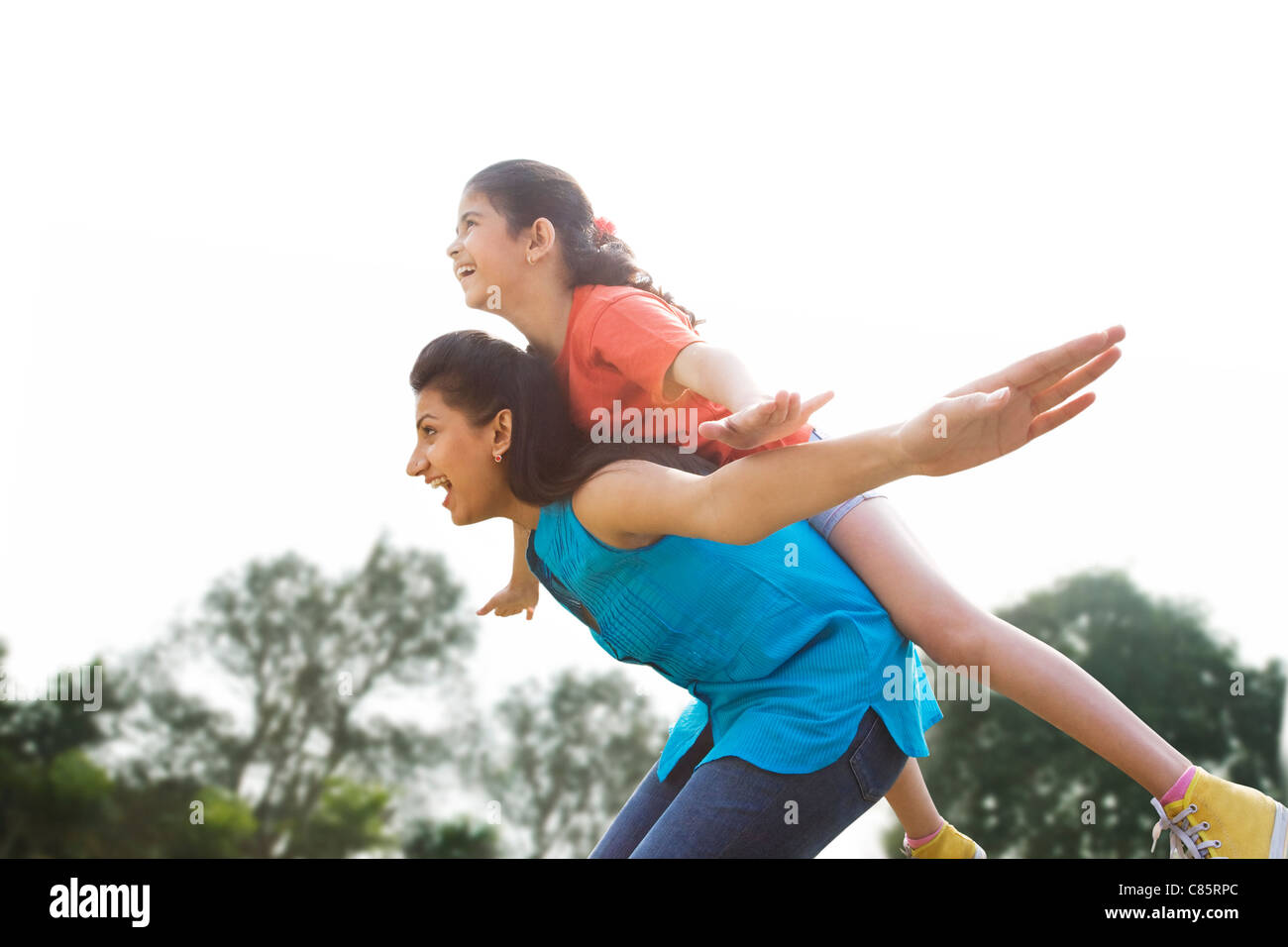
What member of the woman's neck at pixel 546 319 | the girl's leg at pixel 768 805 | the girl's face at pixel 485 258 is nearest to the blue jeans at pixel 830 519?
the girl's leg at pixel 768 805

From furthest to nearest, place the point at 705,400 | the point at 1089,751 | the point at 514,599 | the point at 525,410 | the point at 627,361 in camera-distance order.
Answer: the point at 1089,751 < the point at 514,599 < the point at 705,400 < the point at 627,361 < the point at 525,410

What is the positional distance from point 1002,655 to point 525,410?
1260mm

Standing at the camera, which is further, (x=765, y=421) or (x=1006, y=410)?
(x=765, y=421)

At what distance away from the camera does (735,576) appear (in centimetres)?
249

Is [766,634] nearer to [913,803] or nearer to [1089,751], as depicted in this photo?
[913,803]

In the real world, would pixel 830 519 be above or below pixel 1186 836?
above

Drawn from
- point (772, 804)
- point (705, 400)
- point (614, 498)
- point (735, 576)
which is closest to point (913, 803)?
point (772, 804)

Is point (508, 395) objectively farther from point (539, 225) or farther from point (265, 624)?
point (265, 624)

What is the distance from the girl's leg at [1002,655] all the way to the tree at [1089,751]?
17362 mm

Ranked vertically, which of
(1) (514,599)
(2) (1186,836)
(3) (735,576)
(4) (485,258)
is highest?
(4) (485,258)

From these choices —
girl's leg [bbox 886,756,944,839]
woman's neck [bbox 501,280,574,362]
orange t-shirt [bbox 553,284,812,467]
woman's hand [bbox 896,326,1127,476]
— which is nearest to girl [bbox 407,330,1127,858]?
woman's hand [bbox 896,326,1127,476]

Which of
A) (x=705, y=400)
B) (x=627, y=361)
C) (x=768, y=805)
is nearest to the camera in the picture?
(x=768, y=805)

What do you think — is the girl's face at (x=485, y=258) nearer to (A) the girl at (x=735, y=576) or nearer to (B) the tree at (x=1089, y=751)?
(A) the girl at (x=735, y=576)
